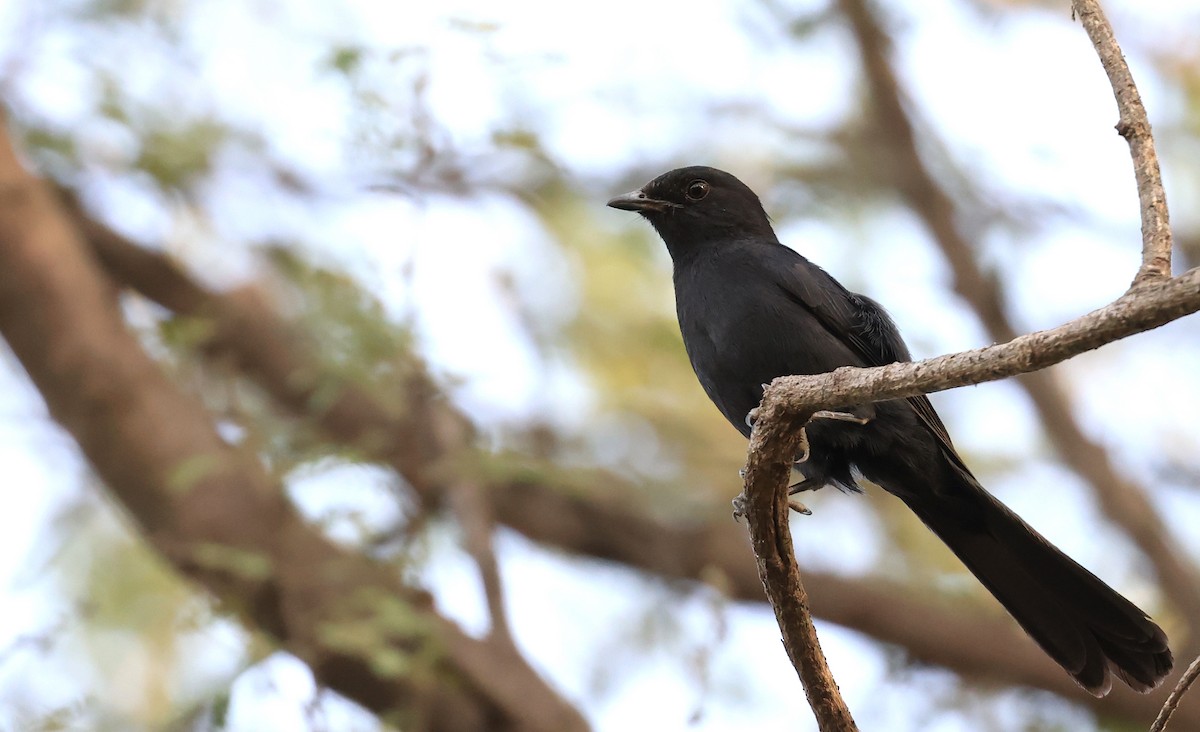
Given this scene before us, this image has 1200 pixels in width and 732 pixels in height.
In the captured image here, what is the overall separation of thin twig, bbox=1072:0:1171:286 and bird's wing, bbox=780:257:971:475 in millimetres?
1294

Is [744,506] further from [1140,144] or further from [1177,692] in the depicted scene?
[1140,144]

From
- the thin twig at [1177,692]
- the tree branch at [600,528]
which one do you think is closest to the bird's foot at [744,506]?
the thin twig at [1177,692]

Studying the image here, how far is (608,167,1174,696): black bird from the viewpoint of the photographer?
389 centimetres

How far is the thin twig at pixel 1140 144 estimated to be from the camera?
2461mm

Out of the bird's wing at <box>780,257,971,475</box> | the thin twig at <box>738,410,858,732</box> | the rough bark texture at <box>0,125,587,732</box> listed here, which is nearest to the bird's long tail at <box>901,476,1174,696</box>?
the bird's wing at <box>780,257,971,475</box>

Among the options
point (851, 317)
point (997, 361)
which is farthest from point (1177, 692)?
point (851, 317)

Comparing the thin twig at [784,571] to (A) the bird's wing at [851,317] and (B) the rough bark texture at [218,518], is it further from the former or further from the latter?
(B) the rough bark texture at [218,518]

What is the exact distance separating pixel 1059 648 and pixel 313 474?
2.93 metres

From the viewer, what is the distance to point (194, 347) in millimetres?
7352

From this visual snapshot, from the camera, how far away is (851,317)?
13.9 feet

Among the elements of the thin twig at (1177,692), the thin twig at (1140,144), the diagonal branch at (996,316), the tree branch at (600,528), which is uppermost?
the thin twig at (1140,144)

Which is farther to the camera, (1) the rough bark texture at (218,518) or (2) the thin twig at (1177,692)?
(1) the rough bark texture at (218,518)

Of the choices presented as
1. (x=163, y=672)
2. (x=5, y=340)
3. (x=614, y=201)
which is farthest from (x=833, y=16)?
(x=163, y=672)

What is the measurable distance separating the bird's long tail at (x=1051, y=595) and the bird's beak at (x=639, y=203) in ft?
4.63
